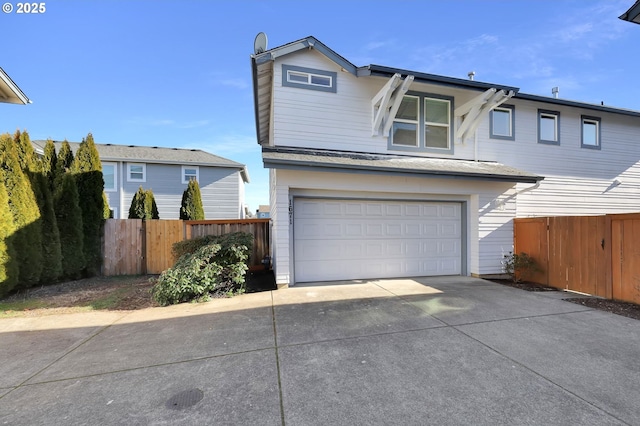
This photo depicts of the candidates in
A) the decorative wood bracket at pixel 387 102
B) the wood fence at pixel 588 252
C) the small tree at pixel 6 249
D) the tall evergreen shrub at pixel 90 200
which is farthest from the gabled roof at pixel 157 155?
the wood fence at pixel 588 252

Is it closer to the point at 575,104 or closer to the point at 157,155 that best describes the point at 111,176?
the point at 157,155

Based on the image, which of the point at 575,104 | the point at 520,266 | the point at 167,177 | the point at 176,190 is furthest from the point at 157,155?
the point at 575,104

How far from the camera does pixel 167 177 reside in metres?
16.4

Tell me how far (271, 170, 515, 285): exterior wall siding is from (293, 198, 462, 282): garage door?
0.84 ft

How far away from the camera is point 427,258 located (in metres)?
7.50

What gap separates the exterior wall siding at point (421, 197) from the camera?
20.6 ft

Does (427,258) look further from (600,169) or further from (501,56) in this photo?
(600,169)

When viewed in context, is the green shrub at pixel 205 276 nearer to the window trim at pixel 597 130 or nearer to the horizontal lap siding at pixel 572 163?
the horizontal lap siding at pixel 572 163

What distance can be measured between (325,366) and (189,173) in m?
16.7

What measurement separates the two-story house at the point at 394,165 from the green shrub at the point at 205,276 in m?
0.95

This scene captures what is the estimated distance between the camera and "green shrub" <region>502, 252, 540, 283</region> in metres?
7.02

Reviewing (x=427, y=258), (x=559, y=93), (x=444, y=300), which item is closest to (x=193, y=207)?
(x=427, y=258)

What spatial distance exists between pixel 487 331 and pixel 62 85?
13230mm

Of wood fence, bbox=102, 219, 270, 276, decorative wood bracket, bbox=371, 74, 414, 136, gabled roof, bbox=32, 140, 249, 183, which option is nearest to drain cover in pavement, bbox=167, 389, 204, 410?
wood fence, bbox=102, 219, 270, 276
